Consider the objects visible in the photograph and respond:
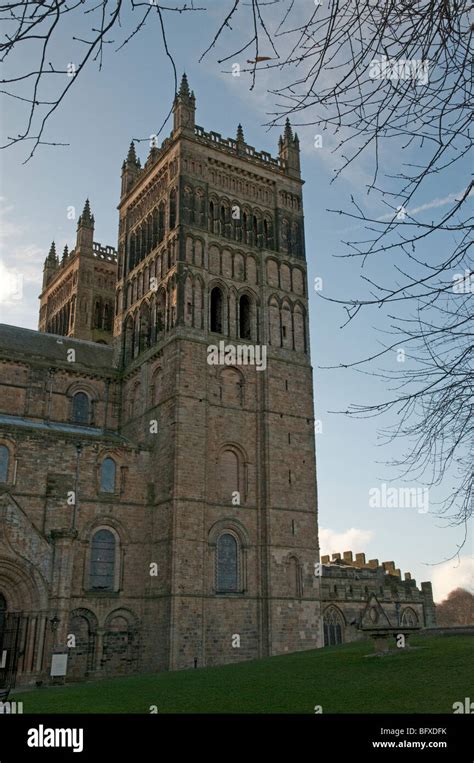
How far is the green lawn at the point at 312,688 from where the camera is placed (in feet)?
41.7

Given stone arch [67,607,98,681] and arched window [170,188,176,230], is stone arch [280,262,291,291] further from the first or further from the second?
stone arch [67,607,98,681]

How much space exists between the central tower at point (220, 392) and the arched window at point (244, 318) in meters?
0.07

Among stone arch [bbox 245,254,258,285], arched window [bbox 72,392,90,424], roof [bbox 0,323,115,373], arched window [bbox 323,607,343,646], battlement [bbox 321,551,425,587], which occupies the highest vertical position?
stone arch [bbox 245,254,258,285]

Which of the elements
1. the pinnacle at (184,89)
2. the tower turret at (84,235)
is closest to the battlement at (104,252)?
the tower turret at (84,235)

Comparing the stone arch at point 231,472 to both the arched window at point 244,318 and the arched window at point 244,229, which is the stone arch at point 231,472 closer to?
the arched window at point 244,318

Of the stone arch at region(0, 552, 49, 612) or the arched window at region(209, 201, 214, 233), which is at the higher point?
the arched window at region(209, 201, 214, 233)

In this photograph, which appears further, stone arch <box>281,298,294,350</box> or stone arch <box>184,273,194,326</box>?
stone arch <box>281,298,294,350</box>

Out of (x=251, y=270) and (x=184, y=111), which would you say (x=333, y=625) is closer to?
(x=251, y=270)

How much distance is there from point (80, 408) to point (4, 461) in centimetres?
758

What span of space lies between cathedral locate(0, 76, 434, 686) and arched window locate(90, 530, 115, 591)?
65 mm

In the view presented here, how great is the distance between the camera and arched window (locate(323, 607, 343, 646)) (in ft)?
133

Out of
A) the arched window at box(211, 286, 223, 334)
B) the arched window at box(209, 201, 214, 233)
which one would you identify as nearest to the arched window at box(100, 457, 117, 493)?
the arched window at box(211, 286, 223, 334)

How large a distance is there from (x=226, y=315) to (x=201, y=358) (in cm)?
342
